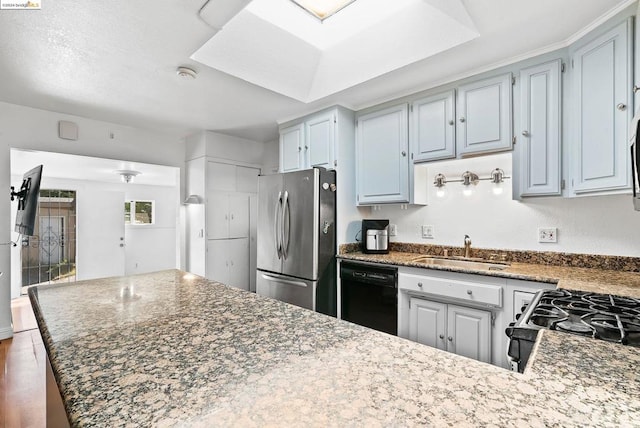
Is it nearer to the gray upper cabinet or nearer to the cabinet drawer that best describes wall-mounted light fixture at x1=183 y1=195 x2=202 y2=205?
the cabinet drawer

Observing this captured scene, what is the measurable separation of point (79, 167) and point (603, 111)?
5.66 meters

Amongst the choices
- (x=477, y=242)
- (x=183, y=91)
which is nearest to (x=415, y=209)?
(x=477, y=242)

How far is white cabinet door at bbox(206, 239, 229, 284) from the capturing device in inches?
157

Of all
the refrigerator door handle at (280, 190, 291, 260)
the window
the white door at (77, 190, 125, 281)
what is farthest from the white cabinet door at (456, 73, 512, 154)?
the window

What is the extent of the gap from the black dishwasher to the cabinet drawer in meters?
0.12

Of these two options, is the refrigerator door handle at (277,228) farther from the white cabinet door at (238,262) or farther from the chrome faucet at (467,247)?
the chrome faucet at (467,247)

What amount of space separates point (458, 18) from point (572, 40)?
731 mm

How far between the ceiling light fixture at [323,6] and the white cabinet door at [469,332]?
215 cm

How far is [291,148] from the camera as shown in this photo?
339 centimetres

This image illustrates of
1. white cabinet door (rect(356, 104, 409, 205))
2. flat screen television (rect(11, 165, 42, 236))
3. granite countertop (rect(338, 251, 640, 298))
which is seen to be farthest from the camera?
white cabinet door (rect(356, 104, 409, 205))

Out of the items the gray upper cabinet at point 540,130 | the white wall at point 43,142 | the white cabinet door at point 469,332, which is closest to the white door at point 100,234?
the white wall at point 43,142

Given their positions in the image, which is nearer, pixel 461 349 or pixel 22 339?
pixel 461 349

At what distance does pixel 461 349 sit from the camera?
2.13 meters

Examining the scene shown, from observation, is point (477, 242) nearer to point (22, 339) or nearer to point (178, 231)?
point (178, 231)
